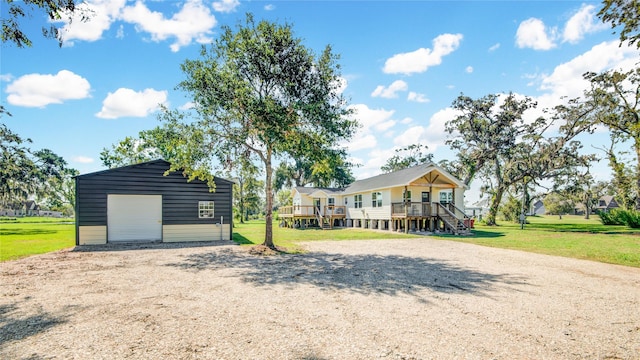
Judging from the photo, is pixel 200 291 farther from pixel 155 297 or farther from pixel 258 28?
pixel 258 28

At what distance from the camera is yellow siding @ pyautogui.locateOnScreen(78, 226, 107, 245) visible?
13.9m

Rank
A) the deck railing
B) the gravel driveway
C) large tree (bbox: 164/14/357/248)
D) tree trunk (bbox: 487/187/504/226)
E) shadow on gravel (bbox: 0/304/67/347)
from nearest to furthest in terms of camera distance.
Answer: the gravel driveway → shadow on gravel (bbox: 0/304/67/347) → large tree (bbox: 164/14/357/248) → the deck railing → tree trunk (bbox: 487/187/504/226)

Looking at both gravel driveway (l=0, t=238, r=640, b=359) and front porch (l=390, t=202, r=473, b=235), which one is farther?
front porch (l=390, t=202, r=473, b=235)

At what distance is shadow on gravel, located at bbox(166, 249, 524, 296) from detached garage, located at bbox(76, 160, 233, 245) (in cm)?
481

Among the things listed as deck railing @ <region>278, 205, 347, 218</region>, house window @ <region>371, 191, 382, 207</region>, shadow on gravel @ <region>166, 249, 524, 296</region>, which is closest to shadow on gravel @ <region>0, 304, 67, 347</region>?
shadow on gravel @ <region>166, 249, 524, 296</region>

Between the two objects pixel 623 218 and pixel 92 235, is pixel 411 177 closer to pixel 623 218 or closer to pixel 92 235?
pixel 92 235

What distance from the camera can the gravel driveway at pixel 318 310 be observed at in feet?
12.6

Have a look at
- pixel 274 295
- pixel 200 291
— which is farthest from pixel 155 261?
pixel 274 295

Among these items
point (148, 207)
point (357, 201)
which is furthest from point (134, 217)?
point (357, 201)

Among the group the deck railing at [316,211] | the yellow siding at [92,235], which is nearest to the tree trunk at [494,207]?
the deck railing at [316,211]

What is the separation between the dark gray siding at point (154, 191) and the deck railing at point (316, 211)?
12.8m

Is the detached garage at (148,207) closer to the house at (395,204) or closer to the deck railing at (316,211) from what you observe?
the house at (395,204)

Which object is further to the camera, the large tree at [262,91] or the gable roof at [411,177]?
the gable roof at [411,177]

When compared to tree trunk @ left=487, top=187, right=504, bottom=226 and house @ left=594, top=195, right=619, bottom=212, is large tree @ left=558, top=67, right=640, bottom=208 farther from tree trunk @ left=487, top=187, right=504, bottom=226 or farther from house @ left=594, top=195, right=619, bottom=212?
house @ left=594, top=195, right=619, bottom=212
